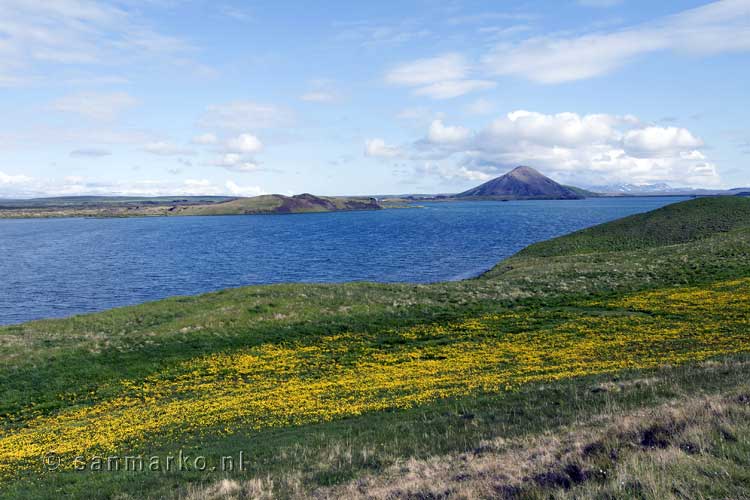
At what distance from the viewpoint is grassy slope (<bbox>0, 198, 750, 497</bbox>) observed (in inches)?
601

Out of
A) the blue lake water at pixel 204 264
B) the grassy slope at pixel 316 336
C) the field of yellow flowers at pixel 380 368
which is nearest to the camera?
the grassy slope at pixel 316 336

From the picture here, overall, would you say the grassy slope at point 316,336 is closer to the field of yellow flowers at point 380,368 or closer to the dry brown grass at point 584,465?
the dry brown grass at point 584,465

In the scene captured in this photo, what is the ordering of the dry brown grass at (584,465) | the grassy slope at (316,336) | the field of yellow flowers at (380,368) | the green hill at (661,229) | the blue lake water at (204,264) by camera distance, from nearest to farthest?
the dry brown grass at (584,465)
the grassy slope at (316,336)
the field of yellow flowers at (380,368)
the blue lake water at (204,264)
the green hill at (661,229)

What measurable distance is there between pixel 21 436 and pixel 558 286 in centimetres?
4451

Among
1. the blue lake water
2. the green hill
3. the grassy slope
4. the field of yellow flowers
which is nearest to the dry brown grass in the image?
the grassy slope

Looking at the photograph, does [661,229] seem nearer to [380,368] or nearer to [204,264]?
[380,368]

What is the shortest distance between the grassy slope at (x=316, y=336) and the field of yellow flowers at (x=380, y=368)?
1.73 metres

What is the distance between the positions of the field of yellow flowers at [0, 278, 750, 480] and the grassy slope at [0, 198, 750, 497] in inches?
68.3

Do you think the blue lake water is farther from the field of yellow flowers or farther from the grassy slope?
the field of yellow flowers

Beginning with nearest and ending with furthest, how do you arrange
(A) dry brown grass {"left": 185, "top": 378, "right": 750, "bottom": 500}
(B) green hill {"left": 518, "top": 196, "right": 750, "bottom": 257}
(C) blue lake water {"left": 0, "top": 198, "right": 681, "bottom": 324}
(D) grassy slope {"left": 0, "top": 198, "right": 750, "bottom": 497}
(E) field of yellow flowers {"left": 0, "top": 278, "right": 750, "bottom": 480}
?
(A) dry brown grass {"left": 185, "top": 378, "right": 750, "bottom": 500} → (D) grassy slope {"left": 0, "top": 198, "right": 750, "bottom": 497} → (E) field of yellow flowers {"left": 0, "top": 278, "right": 750, "bottom": 480} → (C) blue lake water {"left": 0, "top": 198, "right": 681, "bottom": 324} → (B) green hill {"left": 518, "top": 196, "right": 750, "bottom": 257}

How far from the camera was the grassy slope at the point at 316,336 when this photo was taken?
15258 millimetres

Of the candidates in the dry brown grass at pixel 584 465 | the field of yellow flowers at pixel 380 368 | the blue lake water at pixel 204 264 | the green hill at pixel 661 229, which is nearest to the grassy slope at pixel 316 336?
the dry brown grass at pixel 584 465

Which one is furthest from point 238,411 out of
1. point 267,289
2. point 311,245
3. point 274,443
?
point 311,245

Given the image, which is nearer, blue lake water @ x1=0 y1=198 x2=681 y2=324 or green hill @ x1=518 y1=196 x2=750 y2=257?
blue lake water @ x1=0 y1=198 x2=681 y2=324
